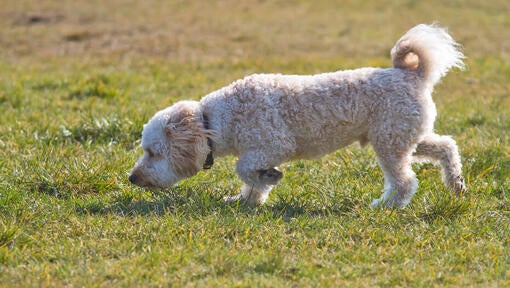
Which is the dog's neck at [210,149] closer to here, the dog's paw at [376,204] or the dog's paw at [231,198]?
the dog's paw at [231,198]

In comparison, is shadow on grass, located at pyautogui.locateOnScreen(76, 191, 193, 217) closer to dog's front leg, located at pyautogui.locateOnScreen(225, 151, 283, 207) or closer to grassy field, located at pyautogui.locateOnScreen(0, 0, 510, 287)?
grassy field, located at pyautogui.locateOnScreen(0, 0, 510, 287)

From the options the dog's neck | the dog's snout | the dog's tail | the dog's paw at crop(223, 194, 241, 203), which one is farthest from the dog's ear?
the dog's tail

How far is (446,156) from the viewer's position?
21.0 feet

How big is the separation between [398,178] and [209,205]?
5.06 feet

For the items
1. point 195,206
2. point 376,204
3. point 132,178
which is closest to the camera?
point 195,206

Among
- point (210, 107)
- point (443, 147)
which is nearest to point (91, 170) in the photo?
point (210, 107)

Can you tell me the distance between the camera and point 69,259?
4.95 metres

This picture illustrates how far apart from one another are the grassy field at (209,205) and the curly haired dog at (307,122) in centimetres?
26

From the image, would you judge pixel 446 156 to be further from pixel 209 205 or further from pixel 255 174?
pixel 209 205

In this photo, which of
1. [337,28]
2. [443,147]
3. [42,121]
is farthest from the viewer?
[337,28]

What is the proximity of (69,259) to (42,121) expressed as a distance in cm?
397

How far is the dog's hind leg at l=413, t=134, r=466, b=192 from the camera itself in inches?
251

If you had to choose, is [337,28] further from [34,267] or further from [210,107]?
[34,267]

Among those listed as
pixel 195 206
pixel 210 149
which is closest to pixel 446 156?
pixel 210 149
